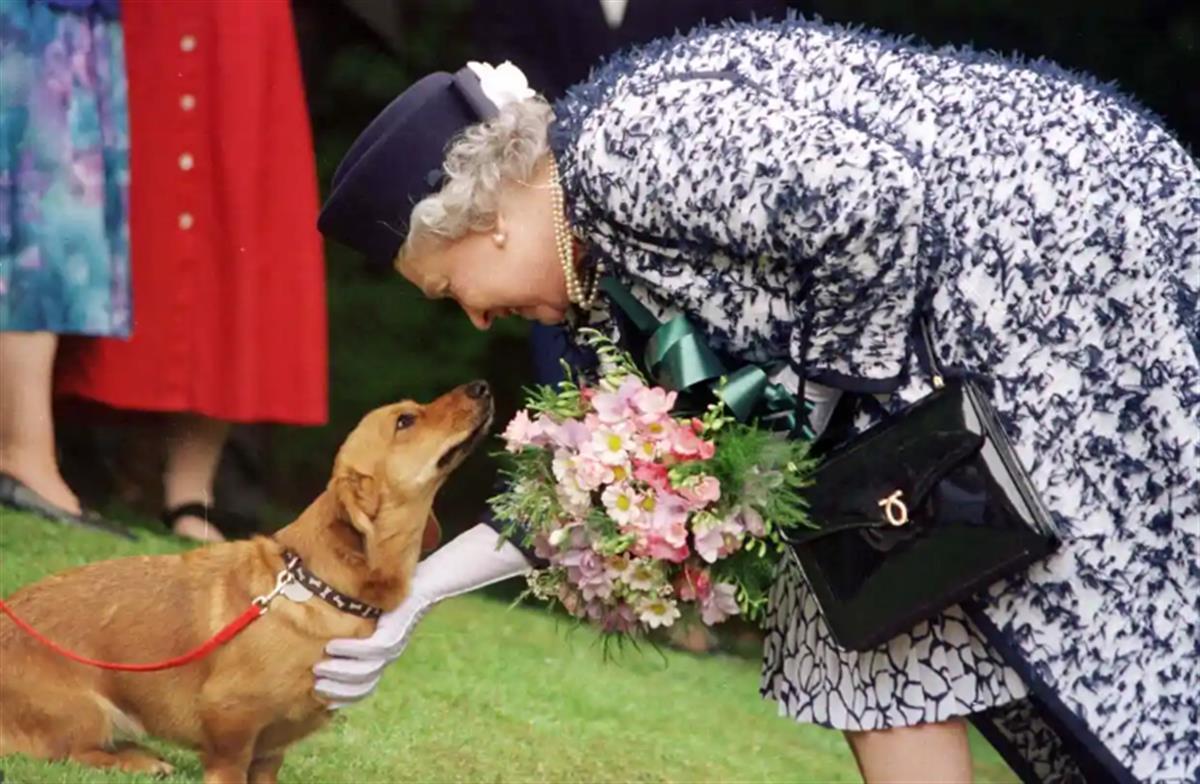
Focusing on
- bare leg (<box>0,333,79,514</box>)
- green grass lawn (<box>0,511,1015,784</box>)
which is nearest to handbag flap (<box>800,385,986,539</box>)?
green grass lawn (<box>0,511,1015,784</box>)

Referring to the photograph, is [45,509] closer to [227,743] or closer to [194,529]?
[194,529]

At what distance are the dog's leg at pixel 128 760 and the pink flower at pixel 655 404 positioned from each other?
49.0 inches

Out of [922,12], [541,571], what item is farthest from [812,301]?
[922,12]

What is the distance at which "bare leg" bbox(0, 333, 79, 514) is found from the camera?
2680mm

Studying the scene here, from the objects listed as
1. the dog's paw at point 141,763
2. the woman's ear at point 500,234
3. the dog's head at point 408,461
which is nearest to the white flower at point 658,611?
the woman's ear at point 500,234

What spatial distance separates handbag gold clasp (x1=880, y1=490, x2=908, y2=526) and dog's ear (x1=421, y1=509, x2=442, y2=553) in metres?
1.03

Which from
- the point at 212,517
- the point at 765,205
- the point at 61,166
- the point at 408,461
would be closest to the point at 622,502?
the point at 765,205

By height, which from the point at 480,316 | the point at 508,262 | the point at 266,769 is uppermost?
the point at 508,262

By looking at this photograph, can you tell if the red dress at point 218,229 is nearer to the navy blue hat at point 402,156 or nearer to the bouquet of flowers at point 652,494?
the navy blue hat at point 402,156

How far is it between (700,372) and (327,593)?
3.23 feet

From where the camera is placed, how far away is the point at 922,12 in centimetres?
275

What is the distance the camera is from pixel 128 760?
264 cm

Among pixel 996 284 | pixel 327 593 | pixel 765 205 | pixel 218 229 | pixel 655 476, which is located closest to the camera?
pixel 765 205

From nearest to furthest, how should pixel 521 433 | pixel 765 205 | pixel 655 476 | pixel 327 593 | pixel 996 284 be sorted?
pixel 765 205 < pixel 996 284 < pixel 655 476 < pixel 521 433 < pixel 327 593
